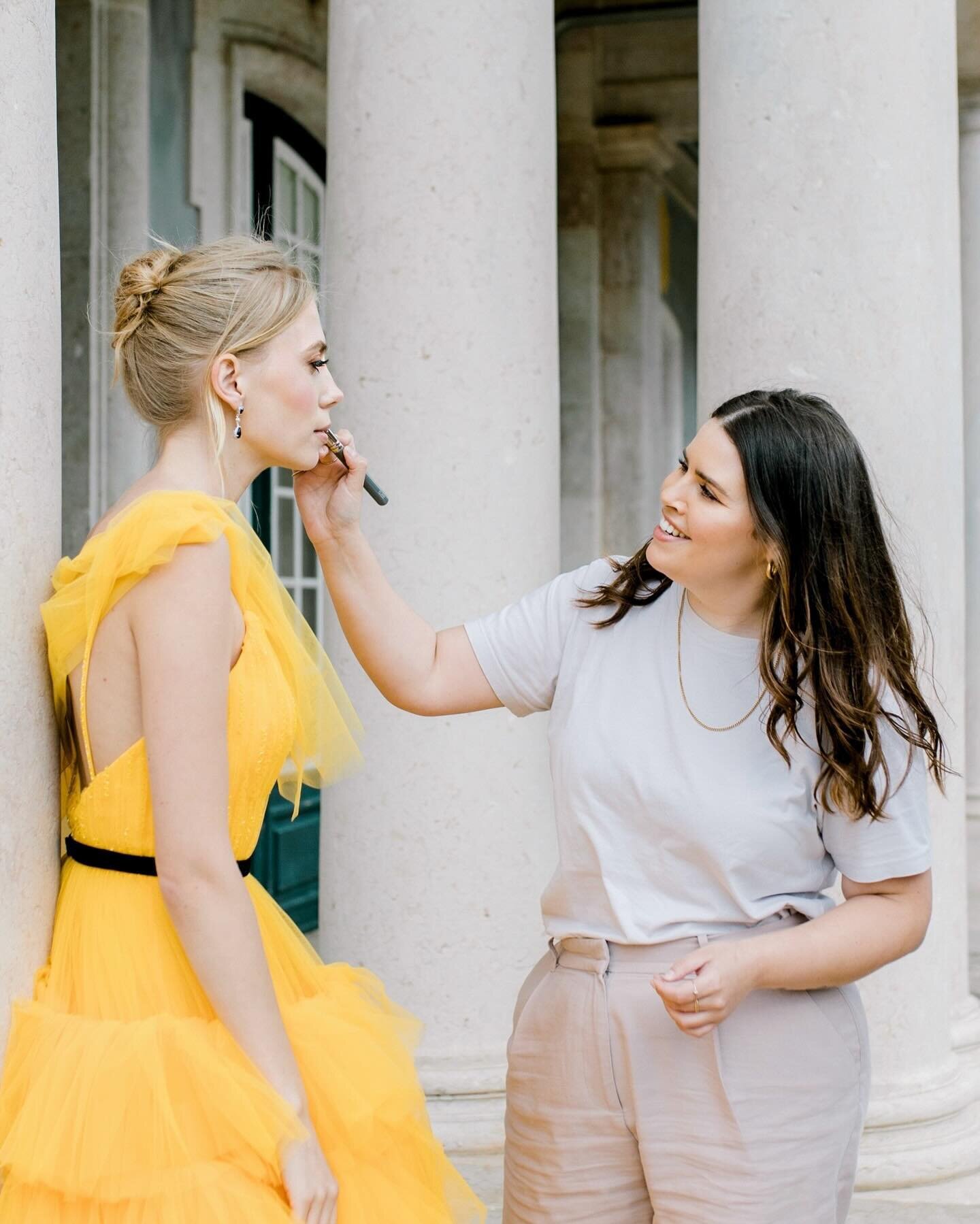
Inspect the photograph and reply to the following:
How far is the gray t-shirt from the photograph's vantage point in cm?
209

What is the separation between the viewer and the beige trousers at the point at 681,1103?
2.05 metres

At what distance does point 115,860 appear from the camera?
190 centimetres

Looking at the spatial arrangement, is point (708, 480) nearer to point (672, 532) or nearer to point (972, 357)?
point (672, 532)

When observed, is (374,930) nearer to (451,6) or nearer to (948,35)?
(451,6)

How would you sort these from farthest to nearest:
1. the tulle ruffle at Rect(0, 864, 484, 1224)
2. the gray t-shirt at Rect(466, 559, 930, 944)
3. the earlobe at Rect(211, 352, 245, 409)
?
the gray t-shirt at Rect(466, 559, 930, 944) < the earlobe at Rect(211, 352, 245, 409) < the tulle ruffle at Rect(0, 864, 484, 1224)

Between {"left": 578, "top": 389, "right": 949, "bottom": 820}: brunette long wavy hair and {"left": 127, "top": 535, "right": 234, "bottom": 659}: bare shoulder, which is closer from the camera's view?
{"left": 127, "top": 535, "right": 234, "bottom": 659}: bare shoulder

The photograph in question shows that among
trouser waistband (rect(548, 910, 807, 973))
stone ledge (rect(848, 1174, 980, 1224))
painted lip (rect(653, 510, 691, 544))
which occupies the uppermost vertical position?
painted lip (rect(653, 510, 691, 544))

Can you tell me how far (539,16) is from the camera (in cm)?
409

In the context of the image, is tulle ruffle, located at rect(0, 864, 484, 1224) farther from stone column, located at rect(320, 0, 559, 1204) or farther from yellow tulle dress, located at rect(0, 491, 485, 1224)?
stone column, located at rect(320, 0, 559, 1204)

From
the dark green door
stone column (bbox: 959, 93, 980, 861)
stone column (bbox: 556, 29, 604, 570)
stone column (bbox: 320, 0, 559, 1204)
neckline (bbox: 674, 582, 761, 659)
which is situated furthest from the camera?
stone column (bbox: 556, 29, 604, 570)

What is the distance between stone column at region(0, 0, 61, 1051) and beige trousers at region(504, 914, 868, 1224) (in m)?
0.81

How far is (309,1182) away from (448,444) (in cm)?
246

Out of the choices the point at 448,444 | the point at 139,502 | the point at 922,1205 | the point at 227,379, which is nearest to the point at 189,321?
the point at 227,379

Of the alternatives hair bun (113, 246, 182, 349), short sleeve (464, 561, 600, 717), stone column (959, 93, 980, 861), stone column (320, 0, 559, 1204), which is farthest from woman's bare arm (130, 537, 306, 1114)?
stone column (959, 93, 980, 861)
